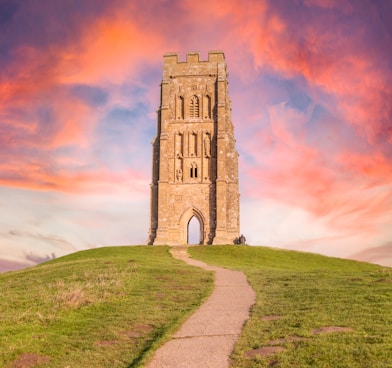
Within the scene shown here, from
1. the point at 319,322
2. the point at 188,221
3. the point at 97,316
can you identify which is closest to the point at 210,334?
the point at 319,322

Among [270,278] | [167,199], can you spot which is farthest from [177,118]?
[270,278]

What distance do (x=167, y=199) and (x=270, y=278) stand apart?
101ft

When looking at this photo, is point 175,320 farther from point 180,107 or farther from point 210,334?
point 180,107

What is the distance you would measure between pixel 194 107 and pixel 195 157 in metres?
6.76

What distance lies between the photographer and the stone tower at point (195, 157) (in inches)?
2089

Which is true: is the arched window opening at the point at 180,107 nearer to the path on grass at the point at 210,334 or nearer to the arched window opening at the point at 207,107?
the arched window opening at the point at 207,107

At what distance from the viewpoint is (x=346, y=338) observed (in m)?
10.1

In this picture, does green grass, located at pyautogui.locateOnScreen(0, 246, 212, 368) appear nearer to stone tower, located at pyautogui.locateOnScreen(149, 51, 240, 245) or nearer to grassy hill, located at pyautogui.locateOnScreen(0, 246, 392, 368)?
grassy hill, located at pyautogui.locateOnScreen(0, 246, 392, 368)

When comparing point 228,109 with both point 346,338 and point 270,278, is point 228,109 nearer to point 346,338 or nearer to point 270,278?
point 270,278

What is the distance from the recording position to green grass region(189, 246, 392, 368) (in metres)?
8.91

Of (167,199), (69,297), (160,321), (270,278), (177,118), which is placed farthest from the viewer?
(177,118)

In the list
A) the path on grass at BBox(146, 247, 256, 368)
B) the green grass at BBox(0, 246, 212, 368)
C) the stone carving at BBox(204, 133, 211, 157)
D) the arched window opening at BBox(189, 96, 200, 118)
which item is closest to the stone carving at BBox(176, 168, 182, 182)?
the stone carving at BBox(204, 133, 211, 157)

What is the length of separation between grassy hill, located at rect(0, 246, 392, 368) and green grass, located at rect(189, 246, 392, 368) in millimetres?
23

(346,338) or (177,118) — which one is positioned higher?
(177,118)
